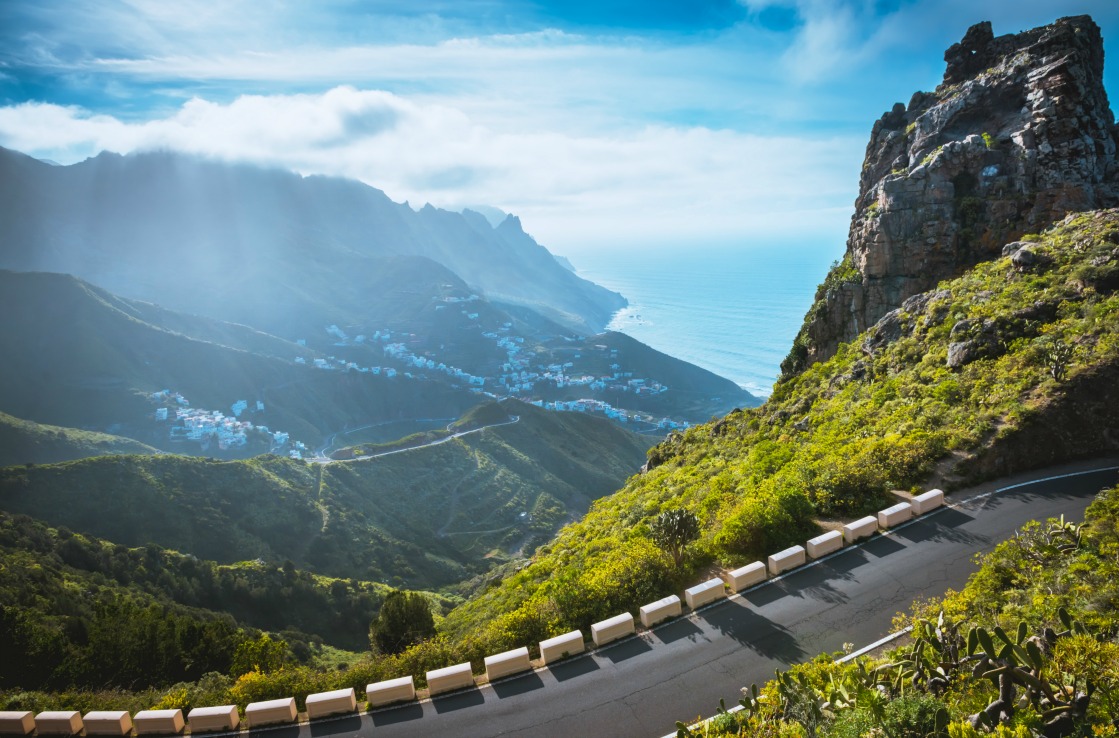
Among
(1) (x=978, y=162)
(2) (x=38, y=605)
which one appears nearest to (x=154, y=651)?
(2) (x=38, y=605)

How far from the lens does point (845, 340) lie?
3619 cm

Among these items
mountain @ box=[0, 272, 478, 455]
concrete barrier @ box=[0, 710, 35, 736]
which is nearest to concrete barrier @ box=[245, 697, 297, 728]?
concrete barrier @ box=[0, 710, 35, 736]

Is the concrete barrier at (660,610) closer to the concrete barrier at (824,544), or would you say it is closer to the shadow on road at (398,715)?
the concrete barrier at (824,544)

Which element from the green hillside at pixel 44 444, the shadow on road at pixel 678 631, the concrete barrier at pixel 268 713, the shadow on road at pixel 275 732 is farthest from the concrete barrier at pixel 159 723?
the green hillside at pixel 44 444

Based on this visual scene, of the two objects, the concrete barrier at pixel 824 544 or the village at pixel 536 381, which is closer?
the concrete barrier at pixel 824 544

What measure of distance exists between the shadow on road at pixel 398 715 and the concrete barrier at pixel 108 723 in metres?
4.50

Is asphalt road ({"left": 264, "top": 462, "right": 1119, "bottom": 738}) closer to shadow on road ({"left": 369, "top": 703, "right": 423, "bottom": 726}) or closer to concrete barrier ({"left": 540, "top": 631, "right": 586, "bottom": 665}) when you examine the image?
shadow on road ({"left": 369, "top": 703, "right": 423, "bottom": 726})

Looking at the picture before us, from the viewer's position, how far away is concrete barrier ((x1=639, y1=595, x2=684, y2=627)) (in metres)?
12.4

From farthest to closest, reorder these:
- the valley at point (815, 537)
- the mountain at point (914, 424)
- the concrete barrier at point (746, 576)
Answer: the mountain at point (914, 424) → the concrete barrier at point (746, 576) → the valley at point (815, 537)

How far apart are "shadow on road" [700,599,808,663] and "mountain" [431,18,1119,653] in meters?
1.61

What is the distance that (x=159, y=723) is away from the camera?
1084 centimetres

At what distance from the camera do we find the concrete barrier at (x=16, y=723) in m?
10.8

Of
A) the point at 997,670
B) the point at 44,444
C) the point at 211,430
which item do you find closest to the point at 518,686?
the point at 997,670

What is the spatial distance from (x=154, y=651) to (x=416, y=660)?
324 inches
